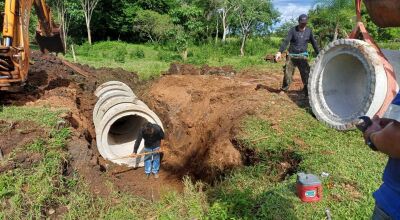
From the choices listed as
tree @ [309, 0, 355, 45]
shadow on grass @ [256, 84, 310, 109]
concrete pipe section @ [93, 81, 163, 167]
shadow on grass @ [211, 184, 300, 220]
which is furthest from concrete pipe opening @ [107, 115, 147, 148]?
tree @ [309, 0, 355, 45]

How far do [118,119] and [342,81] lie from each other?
16.9 ft

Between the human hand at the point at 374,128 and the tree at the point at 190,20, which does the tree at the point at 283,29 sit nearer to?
the tree at the point at 190,20

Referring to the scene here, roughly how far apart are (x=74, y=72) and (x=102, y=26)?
2160cm

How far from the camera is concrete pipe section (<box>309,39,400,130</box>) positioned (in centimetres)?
627

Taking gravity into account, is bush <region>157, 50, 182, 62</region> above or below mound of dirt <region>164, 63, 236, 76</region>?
below

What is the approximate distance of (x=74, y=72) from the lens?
475 inches

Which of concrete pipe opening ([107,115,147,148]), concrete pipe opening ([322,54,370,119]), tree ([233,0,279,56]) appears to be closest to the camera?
concrete pipe opening ([322,54,370,119])

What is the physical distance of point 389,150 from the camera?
72.7 inches

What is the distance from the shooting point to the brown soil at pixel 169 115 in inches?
247

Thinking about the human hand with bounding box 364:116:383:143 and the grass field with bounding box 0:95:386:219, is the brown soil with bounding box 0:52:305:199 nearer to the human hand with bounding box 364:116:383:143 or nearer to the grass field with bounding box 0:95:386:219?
the grass field with bounding box 0:95:386:219

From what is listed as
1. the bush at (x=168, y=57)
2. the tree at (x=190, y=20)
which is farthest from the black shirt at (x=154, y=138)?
the tree at (x=190, y=20)

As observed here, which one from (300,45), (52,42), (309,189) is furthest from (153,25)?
(309,189)

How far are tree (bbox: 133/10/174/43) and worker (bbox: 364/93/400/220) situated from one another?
25201mm

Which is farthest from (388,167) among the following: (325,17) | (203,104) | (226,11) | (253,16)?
(226,11)
